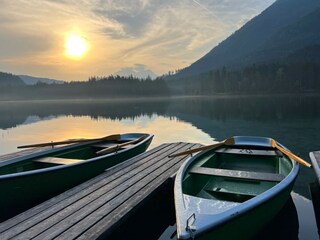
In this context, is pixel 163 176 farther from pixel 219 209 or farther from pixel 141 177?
pixel 219 209

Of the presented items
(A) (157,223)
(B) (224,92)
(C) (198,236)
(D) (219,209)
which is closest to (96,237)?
(C) (198,236)

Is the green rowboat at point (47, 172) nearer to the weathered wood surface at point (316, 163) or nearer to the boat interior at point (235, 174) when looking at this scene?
the boat interior at point (235, 174)

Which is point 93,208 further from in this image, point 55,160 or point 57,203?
point 55,160

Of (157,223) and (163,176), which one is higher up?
(163,176)

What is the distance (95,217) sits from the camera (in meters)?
4.75

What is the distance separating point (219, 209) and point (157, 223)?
2.65 metres

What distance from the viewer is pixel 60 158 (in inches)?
329

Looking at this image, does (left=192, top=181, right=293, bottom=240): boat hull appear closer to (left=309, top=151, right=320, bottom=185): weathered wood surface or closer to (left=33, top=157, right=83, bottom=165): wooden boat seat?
(left=309, top=151, right=320, bottom=185): weathered wood surface

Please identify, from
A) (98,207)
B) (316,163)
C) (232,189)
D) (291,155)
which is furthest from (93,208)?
(316,163)

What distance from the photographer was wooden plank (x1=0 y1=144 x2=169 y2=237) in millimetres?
4550

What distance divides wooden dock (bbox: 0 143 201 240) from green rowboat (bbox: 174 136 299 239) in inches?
35.8

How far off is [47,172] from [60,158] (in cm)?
194

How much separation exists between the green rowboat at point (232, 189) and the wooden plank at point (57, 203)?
1990 mm

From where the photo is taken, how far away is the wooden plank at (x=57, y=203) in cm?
455
